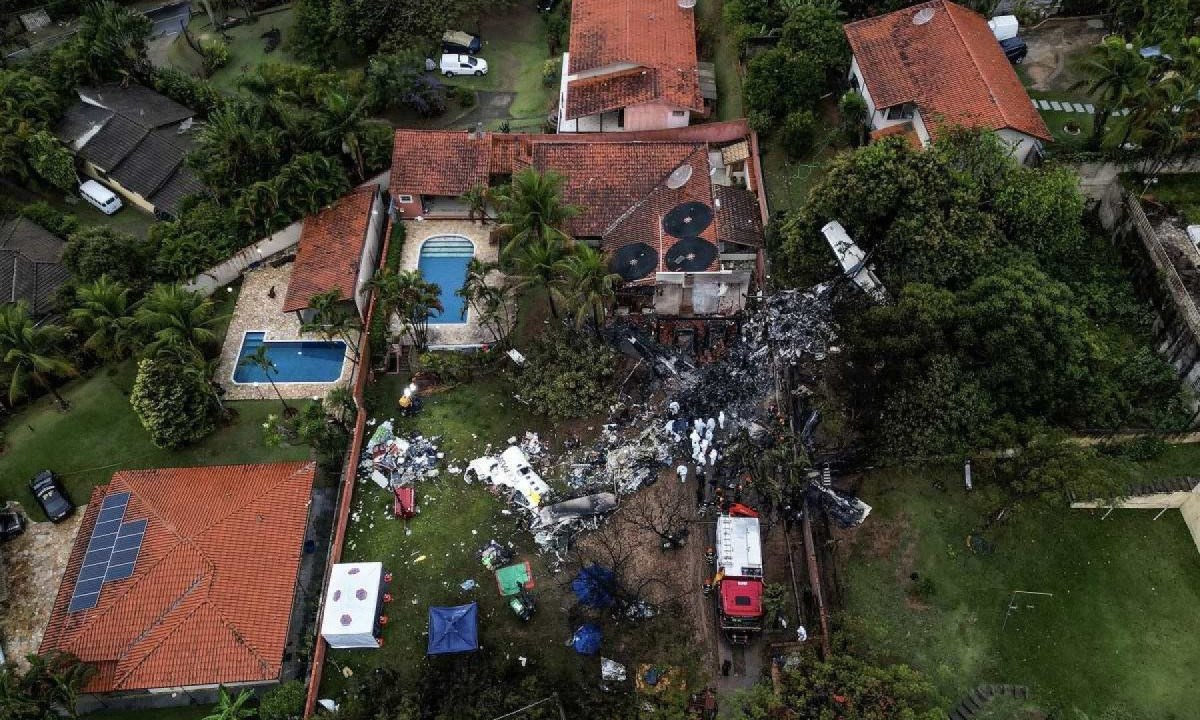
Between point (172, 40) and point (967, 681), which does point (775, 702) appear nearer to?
point (967, 681)

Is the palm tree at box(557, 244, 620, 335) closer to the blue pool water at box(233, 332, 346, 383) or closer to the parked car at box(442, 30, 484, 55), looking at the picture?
the blue pool water at box(233, 332, 346, 383)

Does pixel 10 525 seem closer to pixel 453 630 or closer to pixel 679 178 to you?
pixel 453 630

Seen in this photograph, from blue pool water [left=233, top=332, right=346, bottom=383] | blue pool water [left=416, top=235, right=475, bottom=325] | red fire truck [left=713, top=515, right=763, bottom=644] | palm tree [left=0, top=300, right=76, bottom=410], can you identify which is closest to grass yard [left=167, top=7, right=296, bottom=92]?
blue pool water [left=416, top=235, right=475, bottom=325]

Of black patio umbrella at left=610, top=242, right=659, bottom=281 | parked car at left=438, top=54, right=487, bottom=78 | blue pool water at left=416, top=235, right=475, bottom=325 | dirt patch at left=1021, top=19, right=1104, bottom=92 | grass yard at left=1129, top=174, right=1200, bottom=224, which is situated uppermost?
dirt patch at left=1021, top=19, right=1104, bottom=92

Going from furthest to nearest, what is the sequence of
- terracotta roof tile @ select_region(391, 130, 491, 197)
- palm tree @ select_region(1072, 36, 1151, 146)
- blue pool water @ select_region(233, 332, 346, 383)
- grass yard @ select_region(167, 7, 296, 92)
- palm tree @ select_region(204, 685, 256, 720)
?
grass yard @ select_region(167, 7, 296, 92) < terracotta roof tile @ select_region(391, 130, 491, 197) < blue pool water @ select_region(233, 332, 346, 383) < palm tree @ select_region(1072, 36, 1151, 146) < palm tree @ select_region(204, 685, 256, 720)

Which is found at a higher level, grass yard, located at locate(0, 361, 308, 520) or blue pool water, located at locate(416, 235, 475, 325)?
blue pool water, located at locate(416, 235, 475, 325)

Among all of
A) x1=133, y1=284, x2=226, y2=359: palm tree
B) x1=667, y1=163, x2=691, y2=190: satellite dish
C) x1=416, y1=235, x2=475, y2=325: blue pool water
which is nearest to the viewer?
x1=133, y1=284, x2=226, y2=359: palm tree

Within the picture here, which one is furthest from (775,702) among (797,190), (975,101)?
(975,101)
